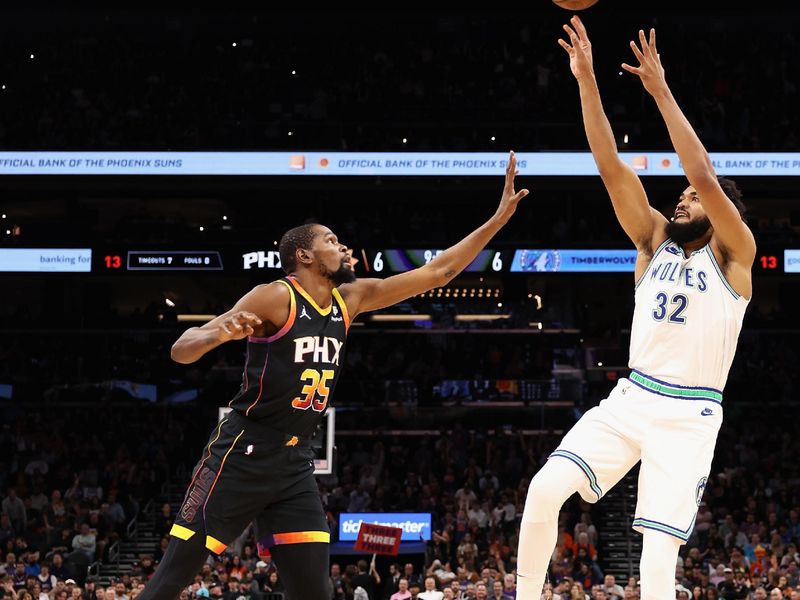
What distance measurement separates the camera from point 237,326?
18.0ft

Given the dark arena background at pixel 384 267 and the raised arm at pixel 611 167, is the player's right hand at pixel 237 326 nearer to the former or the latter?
the raised arm at pixel 611 167

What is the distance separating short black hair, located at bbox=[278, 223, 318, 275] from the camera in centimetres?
647

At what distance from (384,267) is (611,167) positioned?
17293mm

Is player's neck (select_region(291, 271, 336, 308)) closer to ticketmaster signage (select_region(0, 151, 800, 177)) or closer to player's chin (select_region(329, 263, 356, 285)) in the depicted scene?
player's chin (select_region(329, 263, 356, 285))

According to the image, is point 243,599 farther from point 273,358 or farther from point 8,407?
point 8,407

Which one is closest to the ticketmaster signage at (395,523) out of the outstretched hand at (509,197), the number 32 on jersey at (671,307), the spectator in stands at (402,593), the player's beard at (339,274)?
the spectator in stands at (402,593)

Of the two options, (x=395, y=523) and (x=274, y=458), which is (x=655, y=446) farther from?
(x=395, y=523)

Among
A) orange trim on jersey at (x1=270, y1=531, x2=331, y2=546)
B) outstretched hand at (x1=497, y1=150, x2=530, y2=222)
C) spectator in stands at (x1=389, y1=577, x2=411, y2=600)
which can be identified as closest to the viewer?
orange trim on jersey at (x1=270, y1=531, x2=331, y2=546)

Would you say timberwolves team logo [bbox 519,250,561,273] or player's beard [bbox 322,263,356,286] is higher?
timberwolves team logo [bbox 519,250,561,273]
